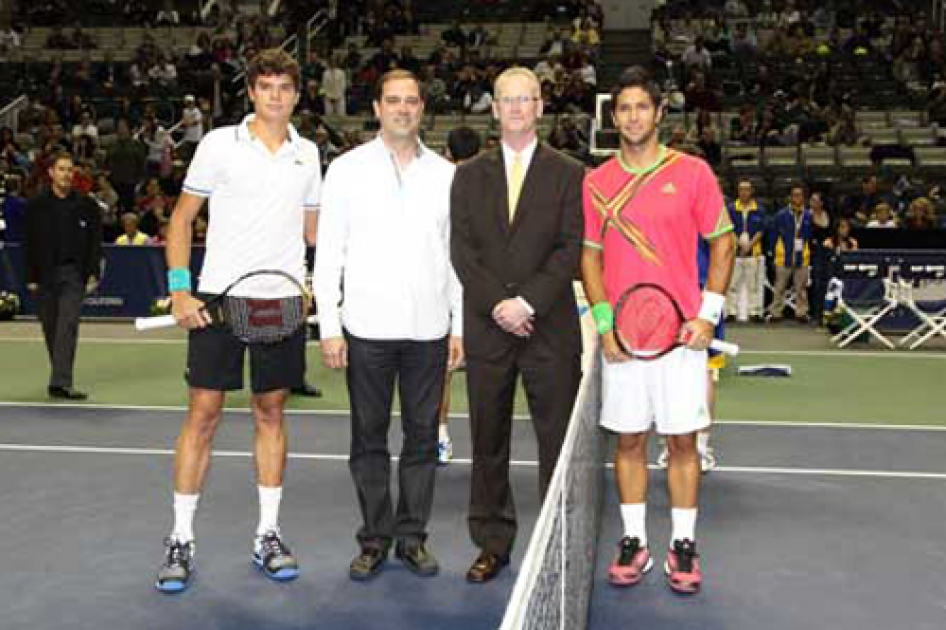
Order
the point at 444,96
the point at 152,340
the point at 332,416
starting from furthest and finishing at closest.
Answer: the point at 444,96
the point at 152,340
the point at 332,416

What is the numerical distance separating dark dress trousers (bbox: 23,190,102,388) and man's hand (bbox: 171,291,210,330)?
493 cm

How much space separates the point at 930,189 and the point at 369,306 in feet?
50.1

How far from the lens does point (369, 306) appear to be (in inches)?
230

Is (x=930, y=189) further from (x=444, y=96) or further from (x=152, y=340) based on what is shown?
(x=152, y=340)

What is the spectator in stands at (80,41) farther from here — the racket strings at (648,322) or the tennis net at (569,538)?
the racket strings at (648,322)

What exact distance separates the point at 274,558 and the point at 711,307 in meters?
2.13

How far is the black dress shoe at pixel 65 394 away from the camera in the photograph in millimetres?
10703

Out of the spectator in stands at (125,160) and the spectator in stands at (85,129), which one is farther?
the spectator in stands at (85,129)

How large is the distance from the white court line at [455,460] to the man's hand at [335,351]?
246 centimetres

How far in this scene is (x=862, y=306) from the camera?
1477 centimetres

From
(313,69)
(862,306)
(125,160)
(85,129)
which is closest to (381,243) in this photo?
(862,306)

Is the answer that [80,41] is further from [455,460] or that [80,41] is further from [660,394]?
[660,394]

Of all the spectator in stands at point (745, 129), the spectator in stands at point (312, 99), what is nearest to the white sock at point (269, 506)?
the spectator in stands at point (745, 129)

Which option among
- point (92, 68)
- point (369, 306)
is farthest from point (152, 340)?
point (92, 68)
